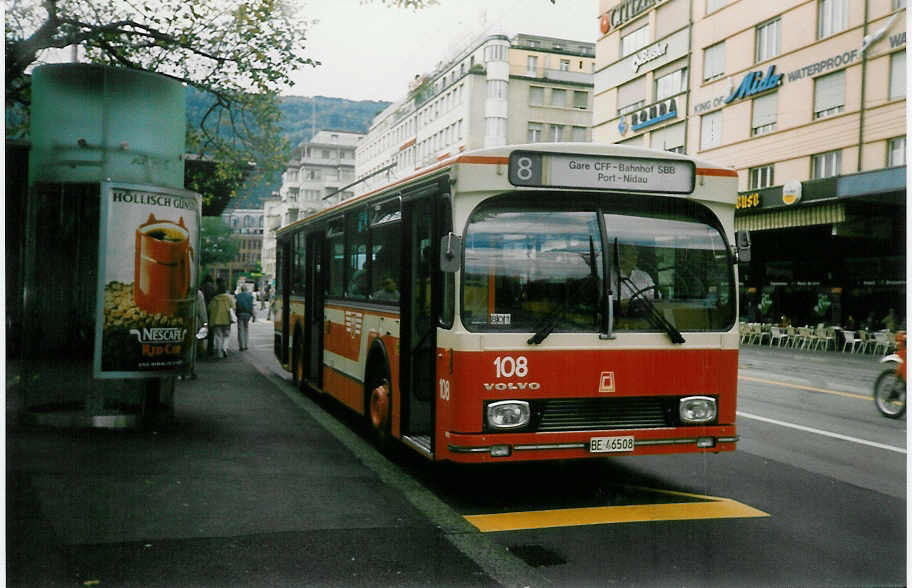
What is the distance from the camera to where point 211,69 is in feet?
38.6

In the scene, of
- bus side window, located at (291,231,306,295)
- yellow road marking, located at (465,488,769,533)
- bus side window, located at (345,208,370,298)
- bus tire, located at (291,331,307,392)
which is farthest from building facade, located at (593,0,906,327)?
bus tire, located at (291,331,307,392)

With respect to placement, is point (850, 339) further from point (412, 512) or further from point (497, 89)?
point (412, 512)

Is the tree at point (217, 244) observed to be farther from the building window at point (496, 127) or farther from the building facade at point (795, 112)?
the building window at point (496, 127)

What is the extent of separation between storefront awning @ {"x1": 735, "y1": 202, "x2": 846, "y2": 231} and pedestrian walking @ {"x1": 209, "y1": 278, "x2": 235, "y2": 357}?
13.6 m

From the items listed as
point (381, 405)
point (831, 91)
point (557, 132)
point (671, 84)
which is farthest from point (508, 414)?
point (831, 91)

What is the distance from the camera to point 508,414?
615 centimetres

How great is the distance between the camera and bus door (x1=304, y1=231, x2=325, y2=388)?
36.8ft

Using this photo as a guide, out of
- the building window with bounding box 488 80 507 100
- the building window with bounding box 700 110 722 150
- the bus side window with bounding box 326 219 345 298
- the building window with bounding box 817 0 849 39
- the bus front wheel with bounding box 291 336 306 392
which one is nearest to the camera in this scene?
the building window with bounding box 817 0 849 39

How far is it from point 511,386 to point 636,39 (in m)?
4.28

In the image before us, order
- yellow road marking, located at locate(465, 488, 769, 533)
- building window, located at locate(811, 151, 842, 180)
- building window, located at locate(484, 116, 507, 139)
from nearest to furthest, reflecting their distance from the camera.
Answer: yellow road marking, located at locate(465, 488, 769, 533) < building window, located at locate(484, 116, 507, 139) < building window, located at locate(811, 151, 842, 180)

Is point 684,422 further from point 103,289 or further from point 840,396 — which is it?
point 840,396

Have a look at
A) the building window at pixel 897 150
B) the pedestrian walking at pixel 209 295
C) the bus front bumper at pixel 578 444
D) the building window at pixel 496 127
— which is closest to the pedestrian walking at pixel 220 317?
the pedestrian walking at pixel 209 295

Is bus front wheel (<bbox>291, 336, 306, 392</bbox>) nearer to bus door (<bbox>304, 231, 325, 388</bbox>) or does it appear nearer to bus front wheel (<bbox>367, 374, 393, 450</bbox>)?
bus door (<bbox>304, 231, 325, 388</bbox>)

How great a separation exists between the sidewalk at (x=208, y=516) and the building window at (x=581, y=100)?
17.5 ft
